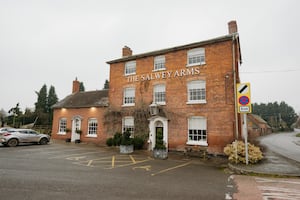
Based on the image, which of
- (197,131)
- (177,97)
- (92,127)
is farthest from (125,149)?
(92,127)

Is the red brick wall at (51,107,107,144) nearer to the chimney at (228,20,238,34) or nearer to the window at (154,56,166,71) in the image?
the window at (154,56,166,71)

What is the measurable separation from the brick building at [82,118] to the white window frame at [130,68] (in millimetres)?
4424

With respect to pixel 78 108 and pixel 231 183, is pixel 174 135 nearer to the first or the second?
pixel 231 183

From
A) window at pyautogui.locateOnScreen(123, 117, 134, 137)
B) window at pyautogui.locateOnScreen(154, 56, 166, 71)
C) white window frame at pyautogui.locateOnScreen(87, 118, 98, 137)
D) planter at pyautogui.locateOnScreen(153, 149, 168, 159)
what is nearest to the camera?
planter at pyautogui.locateOnScreen(153, 149, 168, 159)

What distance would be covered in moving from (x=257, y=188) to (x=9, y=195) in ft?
27.3

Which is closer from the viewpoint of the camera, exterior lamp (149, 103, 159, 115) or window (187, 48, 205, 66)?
window (187, 48, 205, 66)

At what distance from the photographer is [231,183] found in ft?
22.2

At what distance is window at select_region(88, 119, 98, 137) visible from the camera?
19.1 m

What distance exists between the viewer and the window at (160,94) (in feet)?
50.6

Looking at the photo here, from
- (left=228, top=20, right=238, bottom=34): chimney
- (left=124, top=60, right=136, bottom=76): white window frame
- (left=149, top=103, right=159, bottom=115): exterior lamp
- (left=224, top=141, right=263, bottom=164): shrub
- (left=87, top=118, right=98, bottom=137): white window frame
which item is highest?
(left=228, top=20, right=238, bottom=34): chimney

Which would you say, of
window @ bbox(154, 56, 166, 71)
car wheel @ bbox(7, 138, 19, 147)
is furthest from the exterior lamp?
car wheel @ bbox(7, 138, 19, 147)

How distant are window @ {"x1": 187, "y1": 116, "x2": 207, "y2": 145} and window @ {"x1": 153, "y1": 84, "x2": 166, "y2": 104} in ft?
10.3

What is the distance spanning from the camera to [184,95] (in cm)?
1433

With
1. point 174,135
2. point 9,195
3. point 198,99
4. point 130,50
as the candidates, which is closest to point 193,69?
point 198,99
